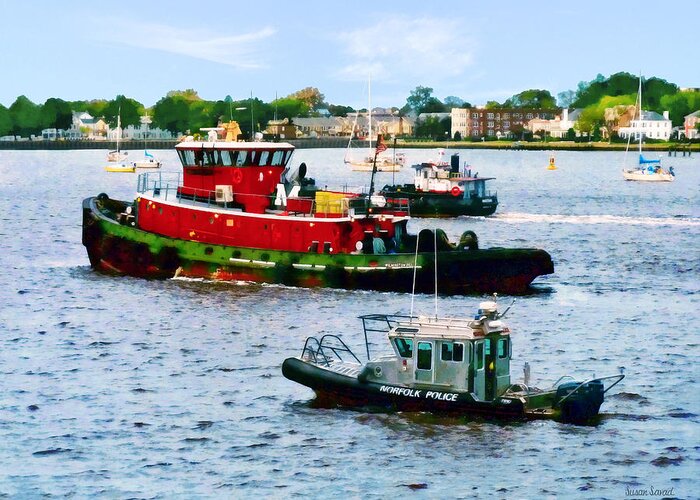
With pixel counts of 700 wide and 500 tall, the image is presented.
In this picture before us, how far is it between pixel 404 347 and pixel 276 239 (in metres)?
24.5

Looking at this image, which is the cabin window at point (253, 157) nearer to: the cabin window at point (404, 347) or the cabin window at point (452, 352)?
the cabin window at point (404, 347)

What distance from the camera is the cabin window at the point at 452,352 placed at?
3316cm

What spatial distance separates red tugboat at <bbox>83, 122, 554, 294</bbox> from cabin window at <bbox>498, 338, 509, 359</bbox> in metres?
21.1

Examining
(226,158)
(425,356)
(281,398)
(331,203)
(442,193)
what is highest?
(226,158)

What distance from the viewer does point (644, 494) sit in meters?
30.0

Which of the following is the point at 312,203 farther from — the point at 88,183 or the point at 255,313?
the point at 88,183

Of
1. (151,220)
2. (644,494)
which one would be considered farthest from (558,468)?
(151,220)

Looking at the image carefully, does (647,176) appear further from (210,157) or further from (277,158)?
(210,157)

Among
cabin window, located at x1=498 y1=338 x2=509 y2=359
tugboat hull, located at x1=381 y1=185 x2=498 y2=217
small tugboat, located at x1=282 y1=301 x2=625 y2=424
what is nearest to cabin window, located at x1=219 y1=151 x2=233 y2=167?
small tugboat, located at x1=282 y1=301 x2=625 y2=424

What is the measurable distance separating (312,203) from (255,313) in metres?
7.61

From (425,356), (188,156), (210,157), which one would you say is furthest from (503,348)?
(188,156)

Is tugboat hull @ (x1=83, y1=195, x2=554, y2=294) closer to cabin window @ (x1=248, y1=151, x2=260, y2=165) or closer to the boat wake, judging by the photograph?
cabin window @ (x1=248, y1=151, x2=260, y2=165)

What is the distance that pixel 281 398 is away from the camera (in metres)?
37.9

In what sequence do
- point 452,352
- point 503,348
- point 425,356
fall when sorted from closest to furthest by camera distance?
point 452,352 → point 425,356 → point 503,348
